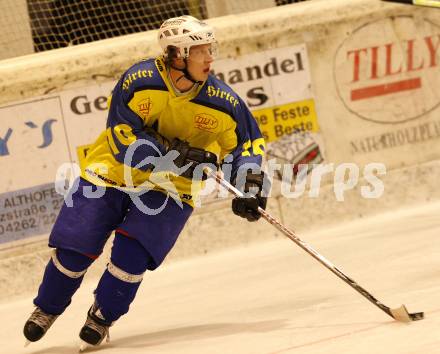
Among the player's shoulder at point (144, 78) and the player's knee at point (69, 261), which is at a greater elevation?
the player's shoulder at point (144, 78)

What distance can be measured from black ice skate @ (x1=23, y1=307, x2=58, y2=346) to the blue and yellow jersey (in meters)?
0.64

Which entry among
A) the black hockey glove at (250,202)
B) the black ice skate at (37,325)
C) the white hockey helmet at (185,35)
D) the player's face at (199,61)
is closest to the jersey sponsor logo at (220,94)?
the player's face at (199,61)

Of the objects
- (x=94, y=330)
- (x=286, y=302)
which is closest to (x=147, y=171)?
(x=94, y=330)

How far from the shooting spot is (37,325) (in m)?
4.47

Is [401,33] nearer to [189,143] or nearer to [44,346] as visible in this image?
[189,143]

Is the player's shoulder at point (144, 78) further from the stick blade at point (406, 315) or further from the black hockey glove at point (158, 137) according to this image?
the stick blade at point (406, 315)

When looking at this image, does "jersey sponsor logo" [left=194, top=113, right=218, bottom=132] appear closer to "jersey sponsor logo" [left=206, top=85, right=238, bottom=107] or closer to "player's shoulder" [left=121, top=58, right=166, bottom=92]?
"jersey sponsor logo" [left=206, top=85, right=238, bottom=107]

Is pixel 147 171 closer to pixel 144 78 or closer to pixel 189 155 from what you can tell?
pixel 189 155

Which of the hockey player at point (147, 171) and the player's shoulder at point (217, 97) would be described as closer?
the hockey player at point (147, 171)

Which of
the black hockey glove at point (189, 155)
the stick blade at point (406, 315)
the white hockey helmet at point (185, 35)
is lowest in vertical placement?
the stick blade at point (406, 315)

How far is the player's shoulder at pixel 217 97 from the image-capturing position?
14.7 ft

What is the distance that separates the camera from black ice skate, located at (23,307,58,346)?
4465 mm

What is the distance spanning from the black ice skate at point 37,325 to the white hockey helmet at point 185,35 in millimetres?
1306

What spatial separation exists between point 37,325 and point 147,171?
0.84 m
